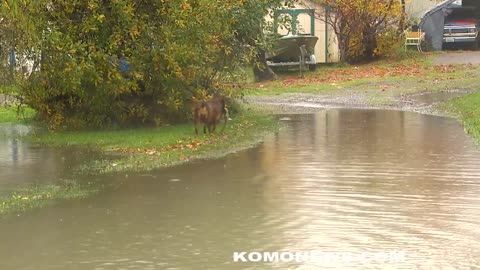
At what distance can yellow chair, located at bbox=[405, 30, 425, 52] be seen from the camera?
3341cm

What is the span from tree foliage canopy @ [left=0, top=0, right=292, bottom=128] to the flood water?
3090 millimetres

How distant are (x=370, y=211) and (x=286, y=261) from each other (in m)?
2.11

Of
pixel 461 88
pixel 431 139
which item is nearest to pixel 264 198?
pixel 431 139

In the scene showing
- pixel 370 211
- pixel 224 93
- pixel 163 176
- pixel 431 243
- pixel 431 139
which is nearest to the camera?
pixel 431 243

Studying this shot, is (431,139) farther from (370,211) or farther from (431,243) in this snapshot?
(431,243)

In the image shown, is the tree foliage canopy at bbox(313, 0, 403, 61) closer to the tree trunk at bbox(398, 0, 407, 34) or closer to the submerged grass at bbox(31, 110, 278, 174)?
the tree trunk at bbox(398, 0, 407, 34)

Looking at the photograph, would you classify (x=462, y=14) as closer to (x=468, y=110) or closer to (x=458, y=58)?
(x=458, y=58)

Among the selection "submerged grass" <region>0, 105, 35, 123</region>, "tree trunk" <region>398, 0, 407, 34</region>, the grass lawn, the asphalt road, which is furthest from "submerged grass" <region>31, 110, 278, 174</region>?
"tree trunk" <region>398, 0, 407, 34</region>

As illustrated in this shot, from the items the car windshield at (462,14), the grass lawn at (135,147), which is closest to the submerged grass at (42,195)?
the grass lawn at (135,147)

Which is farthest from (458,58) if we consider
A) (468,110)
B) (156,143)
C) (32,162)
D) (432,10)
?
(32,162)

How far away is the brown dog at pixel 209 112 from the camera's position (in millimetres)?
14688

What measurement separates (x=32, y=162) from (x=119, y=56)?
3.40m

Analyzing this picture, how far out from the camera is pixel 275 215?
28.9ft

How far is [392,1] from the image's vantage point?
30.8 m
